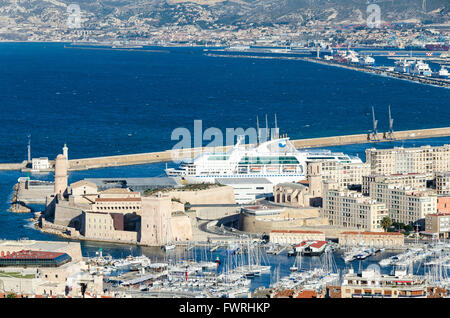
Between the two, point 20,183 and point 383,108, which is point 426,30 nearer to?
point 383,108

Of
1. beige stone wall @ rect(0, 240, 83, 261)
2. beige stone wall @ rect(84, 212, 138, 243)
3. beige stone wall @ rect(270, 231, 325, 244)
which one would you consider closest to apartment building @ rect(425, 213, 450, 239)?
beige stone wall @ rect(270, 231, 325, 244)

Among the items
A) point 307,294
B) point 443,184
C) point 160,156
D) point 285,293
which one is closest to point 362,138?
point 160,156

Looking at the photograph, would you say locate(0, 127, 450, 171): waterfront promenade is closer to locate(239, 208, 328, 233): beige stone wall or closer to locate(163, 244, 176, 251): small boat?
locate(239, 208, 328, 233): beige stone wall

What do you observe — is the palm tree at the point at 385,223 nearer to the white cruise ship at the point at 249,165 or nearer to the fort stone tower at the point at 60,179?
the white cruise ship at the point at 249,165

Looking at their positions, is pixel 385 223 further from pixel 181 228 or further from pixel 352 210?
pixel 181 228
